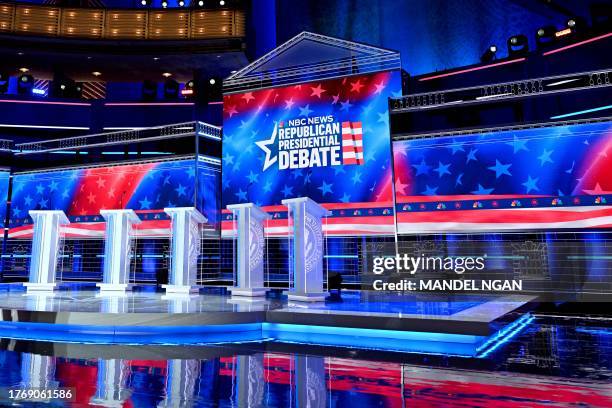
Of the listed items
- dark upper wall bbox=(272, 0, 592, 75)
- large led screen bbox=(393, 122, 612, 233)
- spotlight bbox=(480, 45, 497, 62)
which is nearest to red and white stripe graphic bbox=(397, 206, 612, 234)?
large led screen bbox=(393, 122, 612, 233)

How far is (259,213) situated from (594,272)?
510 centimetres

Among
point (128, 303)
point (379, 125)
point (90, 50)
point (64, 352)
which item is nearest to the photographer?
point (64, 352)

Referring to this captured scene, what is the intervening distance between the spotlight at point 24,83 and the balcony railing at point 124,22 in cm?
247

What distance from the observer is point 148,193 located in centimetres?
1045

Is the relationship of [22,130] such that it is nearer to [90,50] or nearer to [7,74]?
[7,74]

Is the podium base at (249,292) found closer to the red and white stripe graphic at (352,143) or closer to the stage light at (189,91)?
the red and white stripe graphic at (352,143)

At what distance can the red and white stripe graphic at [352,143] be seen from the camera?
28.9ft

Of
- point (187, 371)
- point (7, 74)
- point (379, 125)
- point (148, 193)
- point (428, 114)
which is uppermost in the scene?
point (7, 74)

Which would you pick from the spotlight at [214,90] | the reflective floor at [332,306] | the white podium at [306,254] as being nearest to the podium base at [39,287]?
the reflective floor at [332,306]

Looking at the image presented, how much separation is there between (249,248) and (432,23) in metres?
11.3

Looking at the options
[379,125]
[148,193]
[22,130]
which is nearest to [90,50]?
[22,130]

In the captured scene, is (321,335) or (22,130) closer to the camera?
(321,335)

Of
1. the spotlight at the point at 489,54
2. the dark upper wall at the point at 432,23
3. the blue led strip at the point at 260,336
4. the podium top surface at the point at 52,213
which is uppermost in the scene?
the dark upper wall at the point at 432,23

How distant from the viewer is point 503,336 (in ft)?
15.0
